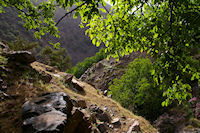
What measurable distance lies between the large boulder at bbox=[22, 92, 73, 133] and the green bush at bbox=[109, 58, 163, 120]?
13.5 meters

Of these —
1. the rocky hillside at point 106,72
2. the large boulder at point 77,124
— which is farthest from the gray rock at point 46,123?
the rocky hillside at point 106,72

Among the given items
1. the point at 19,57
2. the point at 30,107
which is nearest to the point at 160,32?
the point at 30,107

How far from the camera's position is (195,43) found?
130 inches

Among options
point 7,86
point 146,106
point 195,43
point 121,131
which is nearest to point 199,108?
point 146,106

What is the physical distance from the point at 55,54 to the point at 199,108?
38.5 m

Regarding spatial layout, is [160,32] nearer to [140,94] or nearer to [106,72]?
[140,94]

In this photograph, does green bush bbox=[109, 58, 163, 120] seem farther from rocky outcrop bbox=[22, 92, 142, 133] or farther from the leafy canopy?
rocky outcrop bbox=[22, 92, 142, 133]

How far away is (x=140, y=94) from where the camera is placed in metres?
16.6

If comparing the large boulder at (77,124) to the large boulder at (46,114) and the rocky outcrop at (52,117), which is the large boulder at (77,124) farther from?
the large boulder at (46,114)

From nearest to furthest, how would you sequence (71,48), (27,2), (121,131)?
(27,2) < (121,131) < (71,48)

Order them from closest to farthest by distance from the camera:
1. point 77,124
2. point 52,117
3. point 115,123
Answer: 1. point 52,117
2. point 77,124
3. point 115,123

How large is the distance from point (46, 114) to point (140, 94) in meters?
15.0

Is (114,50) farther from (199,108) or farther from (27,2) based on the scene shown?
(199,108)

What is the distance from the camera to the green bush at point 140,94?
16.8m
